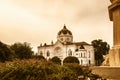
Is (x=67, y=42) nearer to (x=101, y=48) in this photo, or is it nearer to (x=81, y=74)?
(x=101, y=48)

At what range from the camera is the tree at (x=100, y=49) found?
101281mm

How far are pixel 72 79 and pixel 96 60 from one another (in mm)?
107106

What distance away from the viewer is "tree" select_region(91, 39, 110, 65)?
101281mm

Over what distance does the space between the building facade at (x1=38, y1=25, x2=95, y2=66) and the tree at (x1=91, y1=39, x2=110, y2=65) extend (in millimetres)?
2869

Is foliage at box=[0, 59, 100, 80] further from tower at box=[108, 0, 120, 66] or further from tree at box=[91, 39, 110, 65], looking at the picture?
tree at box=[91, 39, 110, 65]

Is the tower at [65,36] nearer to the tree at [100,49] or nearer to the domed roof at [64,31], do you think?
the domed roof at [64,31]

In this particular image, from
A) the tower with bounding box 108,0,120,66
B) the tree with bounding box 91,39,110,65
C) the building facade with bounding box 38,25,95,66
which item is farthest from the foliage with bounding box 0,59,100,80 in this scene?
the building facade with bounding box 38,25,95,66

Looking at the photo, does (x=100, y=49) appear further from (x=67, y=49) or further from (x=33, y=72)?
(x=33, y=72)

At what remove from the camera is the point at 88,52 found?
116500mm

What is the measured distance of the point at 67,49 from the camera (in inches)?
4734

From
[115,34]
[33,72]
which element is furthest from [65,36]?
[33,72]

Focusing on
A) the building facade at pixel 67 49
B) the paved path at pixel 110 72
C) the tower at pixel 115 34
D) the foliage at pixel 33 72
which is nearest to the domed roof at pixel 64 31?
the building facade at pixel 67 49

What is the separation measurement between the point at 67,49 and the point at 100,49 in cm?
1795

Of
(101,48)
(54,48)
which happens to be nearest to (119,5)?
(101,48)
